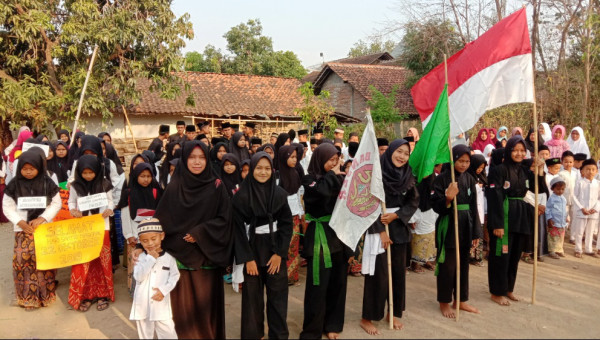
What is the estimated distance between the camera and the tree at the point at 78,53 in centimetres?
1207

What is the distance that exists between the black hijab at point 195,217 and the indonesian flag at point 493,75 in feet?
8.20

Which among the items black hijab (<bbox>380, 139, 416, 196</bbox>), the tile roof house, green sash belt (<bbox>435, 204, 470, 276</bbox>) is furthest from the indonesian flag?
the tile roof house

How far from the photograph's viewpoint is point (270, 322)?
375cm

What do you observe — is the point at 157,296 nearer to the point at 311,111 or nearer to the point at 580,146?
the point at 580,146

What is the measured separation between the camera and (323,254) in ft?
12.8

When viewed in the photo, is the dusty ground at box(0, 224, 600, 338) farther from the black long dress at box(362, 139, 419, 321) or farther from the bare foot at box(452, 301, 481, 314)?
the black long dress at box(362, 139, 419, 321)

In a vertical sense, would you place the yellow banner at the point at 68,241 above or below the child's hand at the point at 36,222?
below

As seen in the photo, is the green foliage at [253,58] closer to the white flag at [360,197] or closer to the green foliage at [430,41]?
the green foliage at [430,41]

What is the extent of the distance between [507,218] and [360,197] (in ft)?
6.64

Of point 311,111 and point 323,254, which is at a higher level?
point 311,111

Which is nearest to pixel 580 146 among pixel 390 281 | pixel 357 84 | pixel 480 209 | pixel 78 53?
pixel 480 209

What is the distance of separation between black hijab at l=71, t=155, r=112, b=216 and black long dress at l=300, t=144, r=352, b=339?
245 cm

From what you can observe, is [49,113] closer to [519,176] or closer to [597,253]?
[519,176]

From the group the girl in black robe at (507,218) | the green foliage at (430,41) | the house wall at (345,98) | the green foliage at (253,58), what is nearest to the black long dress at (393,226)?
the girl in black robe at (507,218)
